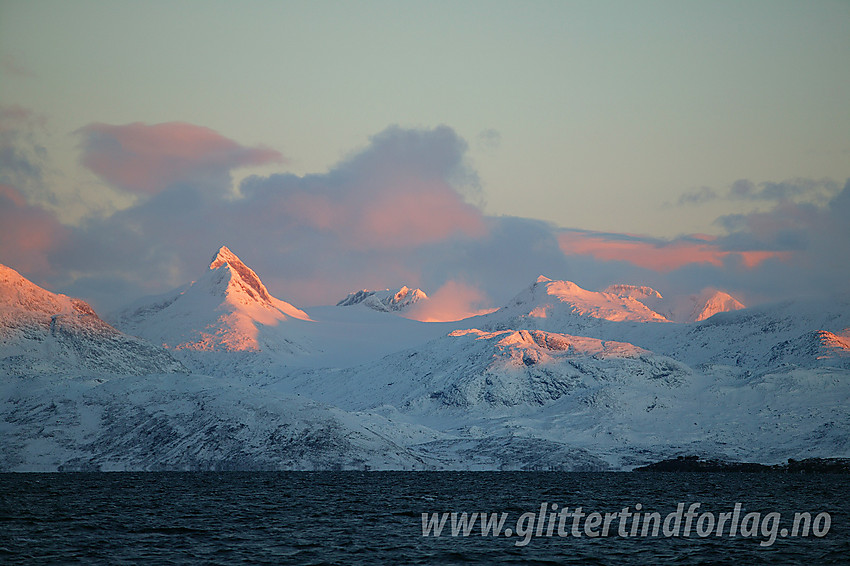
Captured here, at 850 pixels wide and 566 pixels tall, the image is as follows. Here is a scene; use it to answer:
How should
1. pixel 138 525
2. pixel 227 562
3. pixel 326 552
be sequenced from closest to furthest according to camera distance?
1. pixel 227 562
2. pixel 326 552
3. pixel 138 525

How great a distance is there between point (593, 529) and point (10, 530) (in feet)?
192

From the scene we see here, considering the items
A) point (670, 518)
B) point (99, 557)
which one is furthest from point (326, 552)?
point (670, 518)

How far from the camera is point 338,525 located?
99.2 metres

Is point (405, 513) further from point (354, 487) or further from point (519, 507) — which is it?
point (354, 487)

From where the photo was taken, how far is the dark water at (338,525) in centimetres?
7525

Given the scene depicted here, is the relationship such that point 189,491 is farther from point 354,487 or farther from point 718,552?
point 718,552

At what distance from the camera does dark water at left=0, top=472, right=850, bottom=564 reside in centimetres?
7525

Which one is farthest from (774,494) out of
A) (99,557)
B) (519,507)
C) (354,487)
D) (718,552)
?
(99,557)

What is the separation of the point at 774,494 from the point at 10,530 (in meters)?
122

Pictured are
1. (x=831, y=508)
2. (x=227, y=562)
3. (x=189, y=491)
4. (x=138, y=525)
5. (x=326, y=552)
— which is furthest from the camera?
(x=189, y=491)

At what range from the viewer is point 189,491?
151000mm

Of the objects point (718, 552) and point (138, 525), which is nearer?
point (718, 552)

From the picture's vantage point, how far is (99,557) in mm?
73688

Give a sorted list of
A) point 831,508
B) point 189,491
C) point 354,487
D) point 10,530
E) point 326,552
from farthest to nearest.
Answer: point 354,487 → point 189,491 → point 831,508 → point 10,530 → point 326,552
